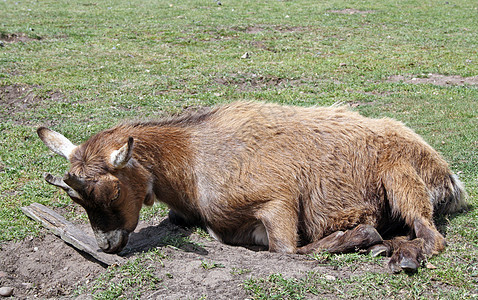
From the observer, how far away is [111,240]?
4742mm

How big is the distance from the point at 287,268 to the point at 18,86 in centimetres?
822

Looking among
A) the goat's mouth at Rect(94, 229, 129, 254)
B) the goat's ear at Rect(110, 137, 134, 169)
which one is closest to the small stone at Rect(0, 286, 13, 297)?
the goat's mouth at Rect(94, 229, 129, 254)

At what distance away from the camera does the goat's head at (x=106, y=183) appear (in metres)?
4.54

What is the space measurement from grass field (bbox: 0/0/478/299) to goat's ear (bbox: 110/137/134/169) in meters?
1.54

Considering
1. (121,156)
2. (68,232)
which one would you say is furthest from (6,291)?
(121,156)

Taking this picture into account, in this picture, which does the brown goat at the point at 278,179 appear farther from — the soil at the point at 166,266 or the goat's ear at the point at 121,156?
the soil at the point at 166,266

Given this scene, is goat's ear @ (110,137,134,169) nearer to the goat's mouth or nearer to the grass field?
the goat's mouth

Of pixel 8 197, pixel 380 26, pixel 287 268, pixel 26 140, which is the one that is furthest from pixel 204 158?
pixel 380 26

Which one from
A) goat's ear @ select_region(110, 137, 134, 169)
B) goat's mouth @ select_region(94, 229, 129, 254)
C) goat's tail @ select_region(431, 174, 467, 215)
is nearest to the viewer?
goat's ear @ select_region(110, 137, 134, 169)

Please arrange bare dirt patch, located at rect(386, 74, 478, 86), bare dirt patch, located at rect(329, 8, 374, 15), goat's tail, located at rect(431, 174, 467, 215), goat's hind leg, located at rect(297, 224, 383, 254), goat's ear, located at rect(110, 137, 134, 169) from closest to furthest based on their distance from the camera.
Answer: goat's ear, located at rect(110, 137, 134, 169) < goat's hind leg, located at rect(297, 224, 383, 254) < goat's tail, located at rect(431, 174, 467, 215) < bare dirt patch, located at rect(386, 74, 478, 86) < bare dirt patch, located at rect(329, 8, 374, 15)

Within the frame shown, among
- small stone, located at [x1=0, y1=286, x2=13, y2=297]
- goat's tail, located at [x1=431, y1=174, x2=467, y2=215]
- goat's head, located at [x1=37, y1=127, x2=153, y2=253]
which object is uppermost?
goat's head, located at [x1=37, y1=127, x2=153, y2=253]

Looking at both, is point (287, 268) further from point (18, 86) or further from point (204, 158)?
point (18, 86)

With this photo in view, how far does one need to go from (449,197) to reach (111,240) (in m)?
3.63

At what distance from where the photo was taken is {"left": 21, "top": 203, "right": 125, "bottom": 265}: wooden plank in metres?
4.78
